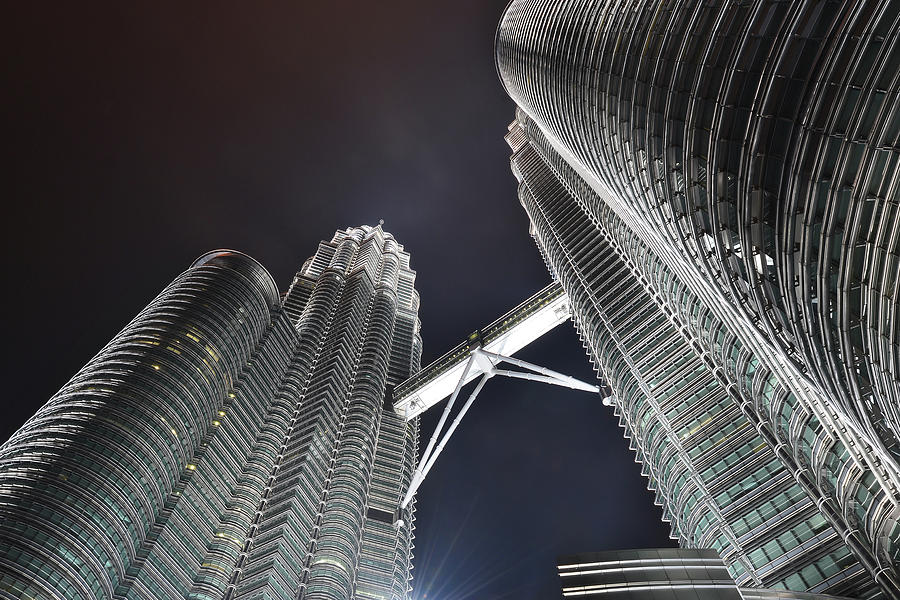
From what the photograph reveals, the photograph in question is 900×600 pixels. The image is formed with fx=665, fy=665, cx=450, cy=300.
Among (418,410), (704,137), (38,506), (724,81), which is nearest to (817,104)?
(724,81)

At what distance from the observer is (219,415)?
10081 cm

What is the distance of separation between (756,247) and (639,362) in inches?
1977

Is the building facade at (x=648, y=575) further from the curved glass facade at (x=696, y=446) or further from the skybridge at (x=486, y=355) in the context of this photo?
the skybridge at (x=486, y=355)

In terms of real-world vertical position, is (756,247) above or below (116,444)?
below

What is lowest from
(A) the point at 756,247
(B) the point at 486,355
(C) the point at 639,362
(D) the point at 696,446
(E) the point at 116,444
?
(A) the point at 756,247

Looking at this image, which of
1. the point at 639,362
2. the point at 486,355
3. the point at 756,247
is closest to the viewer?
the point at 756,247

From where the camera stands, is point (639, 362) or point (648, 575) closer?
point (648, 575)

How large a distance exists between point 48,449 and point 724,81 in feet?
246

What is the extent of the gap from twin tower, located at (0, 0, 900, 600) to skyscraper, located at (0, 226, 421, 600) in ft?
1.18

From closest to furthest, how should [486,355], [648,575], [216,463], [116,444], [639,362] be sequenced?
[648,575] → [116,444] → [639,362] → [216,463] → [486,355]

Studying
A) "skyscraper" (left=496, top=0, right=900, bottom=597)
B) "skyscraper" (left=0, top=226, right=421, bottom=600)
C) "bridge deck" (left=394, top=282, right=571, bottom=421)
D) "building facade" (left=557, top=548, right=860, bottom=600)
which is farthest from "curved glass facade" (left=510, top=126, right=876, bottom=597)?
"skyscraper" (left=0, top=226, right=421, bottom=600)

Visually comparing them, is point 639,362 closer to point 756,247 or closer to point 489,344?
point 756,247

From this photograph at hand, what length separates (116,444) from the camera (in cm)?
7569

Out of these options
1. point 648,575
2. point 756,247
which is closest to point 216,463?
point 648,575
